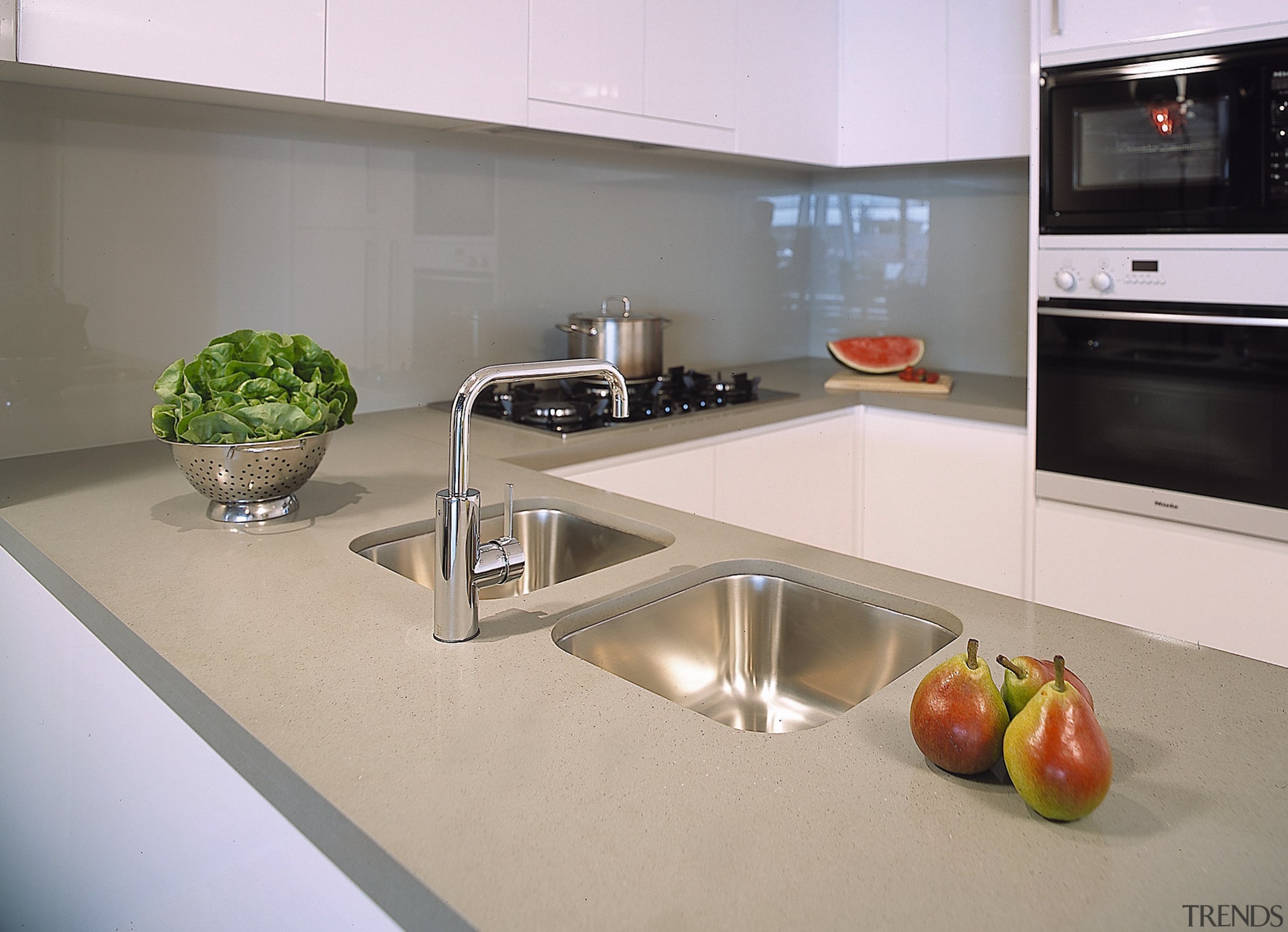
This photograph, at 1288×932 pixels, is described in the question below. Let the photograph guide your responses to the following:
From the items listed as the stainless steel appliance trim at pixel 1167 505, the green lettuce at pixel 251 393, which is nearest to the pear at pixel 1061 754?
the green lettuce at pixel 251 393

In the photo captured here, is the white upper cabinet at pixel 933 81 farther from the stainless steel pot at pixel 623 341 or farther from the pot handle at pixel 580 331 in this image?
the pot handle at pixel 580 331

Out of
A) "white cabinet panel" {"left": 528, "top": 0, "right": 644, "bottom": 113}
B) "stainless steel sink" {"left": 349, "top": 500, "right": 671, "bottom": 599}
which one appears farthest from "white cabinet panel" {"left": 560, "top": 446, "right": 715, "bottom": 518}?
"white cabinet panel" {"left": 528, "top": 0, "right": 644, "bottom": 113}

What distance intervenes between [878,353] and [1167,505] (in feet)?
3.65

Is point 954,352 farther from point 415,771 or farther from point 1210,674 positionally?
point 415,771

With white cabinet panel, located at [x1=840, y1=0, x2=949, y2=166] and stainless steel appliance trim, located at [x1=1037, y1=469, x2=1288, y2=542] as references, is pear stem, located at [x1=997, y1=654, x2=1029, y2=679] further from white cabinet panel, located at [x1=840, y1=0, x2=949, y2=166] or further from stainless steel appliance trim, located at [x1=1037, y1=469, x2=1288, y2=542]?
white cabinet panel, located at [x1=840, y1=0, x2=949, y2=166]

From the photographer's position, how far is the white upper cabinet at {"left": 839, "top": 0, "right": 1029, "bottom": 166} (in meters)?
2.81

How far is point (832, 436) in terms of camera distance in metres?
2.90

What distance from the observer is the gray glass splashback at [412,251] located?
197 centimetres

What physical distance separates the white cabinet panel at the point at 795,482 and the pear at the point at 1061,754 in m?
1.75

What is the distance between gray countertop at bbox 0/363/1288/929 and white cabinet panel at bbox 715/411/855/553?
123cm

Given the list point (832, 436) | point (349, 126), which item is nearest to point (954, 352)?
point (832, 436)

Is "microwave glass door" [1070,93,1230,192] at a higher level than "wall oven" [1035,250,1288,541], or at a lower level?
higher

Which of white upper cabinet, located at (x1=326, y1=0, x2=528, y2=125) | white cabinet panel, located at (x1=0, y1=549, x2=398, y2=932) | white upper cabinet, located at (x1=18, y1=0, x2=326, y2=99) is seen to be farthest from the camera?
white upper cabinet, located at (x1=326, y1=0, x2=528, y2=125)

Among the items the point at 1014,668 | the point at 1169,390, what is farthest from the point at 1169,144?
the point at 1014,668
